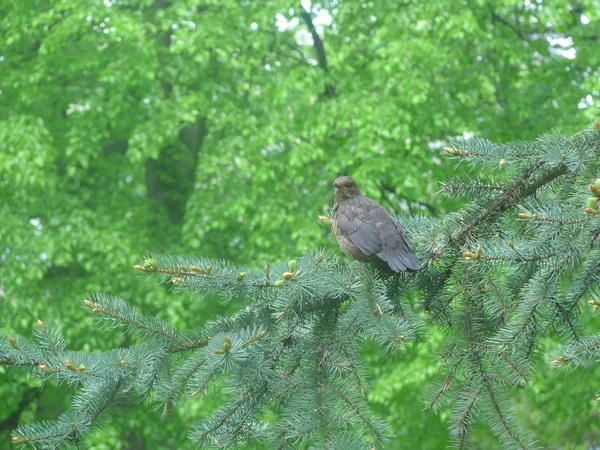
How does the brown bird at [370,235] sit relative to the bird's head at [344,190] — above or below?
above

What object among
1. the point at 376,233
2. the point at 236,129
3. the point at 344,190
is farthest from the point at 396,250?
the point at 236,129

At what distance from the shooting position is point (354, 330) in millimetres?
2588

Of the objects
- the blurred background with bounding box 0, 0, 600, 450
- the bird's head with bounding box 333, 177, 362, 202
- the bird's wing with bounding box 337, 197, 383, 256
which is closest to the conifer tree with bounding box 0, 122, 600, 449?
the bird's wing with bounding box 337, 197, 383, 256

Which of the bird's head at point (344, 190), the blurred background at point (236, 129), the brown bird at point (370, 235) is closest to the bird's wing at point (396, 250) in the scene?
the brown bird at point (370, 235)

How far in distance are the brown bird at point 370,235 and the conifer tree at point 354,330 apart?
85mm

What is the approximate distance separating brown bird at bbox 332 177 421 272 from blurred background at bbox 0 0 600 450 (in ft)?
16.1

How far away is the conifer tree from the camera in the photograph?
2377mm

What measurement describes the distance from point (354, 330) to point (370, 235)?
0.74 m

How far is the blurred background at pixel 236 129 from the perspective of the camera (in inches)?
364

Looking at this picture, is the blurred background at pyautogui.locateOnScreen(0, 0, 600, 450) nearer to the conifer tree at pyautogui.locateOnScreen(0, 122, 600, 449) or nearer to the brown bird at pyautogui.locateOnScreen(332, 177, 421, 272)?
the brown bird at pyautogui.locateOnScreen(332, 177, 421, 272)

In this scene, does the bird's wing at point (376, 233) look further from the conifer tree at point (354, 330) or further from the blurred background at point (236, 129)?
the blurred background at point (236, 129)

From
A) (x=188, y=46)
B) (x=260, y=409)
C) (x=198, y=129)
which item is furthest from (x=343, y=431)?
(x=198, y=129)

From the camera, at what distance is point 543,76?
10461 millimetres

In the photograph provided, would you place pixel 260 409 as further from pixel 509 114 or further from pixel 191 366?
pixel 509 114
